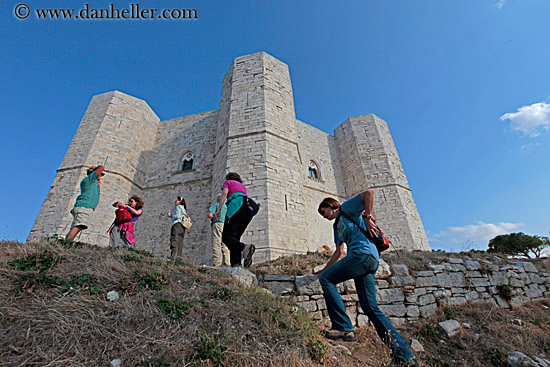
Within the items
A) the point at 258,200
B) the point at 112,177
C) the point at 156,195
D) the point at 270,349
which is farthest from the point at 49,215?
the point at 270,349

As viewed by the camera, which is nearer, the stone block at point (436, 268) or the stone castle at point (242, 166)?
the stone block at point (436, 268)

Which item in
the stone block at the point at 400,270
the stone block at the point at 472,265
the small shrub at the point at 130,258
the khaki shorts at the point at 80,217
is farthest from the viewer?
the stone block at the point at 472,265

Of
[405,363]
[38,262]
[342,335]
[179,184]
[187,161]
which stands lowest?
[405,363]

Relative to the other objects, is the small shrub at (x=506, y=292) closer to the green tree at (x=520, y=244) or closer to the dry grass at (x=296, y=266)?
the dry grass at (x=296, y=266)

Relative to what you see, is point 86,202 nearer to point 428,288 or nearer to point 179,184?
point 428,288

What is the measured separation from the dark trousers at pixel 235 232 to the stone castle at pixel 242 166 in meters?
2.98

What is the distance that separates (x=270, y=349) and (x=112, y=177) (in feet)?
38.8

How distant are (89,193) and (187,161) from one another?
347 inches

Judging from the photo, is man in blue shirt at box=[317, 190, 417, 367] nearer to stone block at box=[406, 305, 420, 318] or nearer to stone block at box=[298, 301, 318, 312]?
stone block at box=[298, 301, 318, 312]

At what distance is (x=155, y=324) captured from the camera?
231cm

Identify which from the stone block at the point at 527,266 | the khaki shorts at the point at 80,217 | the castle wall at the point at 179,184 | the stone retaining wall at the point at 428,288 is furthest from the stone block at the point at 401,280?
the castle wall at the point at 179,184

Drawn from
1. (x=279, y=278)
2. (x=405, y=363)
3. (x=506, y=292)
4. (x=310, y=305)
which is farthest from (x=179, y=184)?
(x=506, y=292)

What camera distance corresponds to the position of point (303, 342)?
2.47 metres

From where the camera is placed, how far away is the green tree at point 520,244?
16203 millimetres
